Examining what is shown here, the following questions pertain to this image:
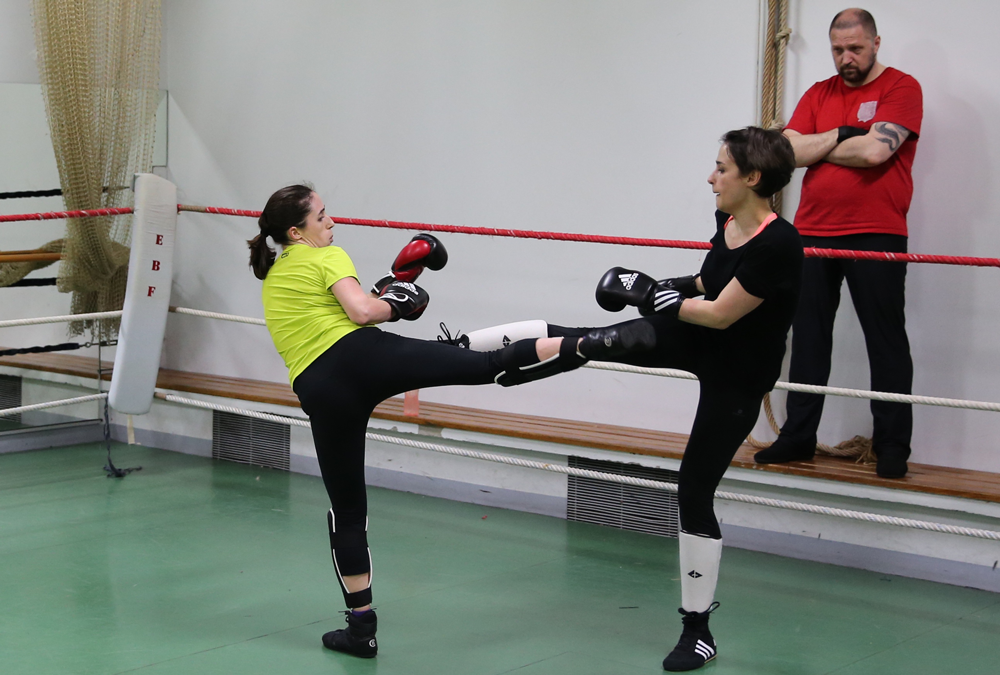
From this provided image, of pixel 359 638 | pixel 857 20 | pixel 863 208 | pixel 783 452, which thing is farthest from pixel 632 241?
pixel 359 638

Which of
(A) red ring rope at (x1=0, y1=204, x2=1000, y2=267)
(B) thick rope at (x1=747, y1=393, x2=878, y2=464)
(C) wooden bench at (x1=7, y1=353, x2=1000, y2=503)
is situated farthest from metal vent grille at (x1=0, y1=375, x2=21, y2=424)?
(B) thick rope at (x1=747, y1=393, x2=878, y2=464)

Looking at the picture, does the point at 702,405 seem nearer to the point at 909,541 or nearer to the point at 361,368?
the point at 361,368

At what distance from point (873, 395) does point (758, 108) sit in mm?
1276

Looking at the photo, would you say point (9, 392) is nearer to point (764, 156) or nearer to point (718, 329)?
point (718, 329)

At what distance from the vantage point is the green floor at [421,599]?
103 inches

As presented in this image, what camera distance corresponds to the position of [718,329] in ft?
8.06

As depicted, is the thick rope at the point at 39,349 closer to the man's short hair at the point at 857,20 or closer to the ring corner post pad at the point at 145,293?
the ring corner post pad at the point at 145,293

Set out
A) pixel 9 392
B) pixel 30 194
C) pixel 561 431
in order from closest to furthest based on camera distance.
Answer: pixel 561 431 < pixel 30 194 < pixel 9 392

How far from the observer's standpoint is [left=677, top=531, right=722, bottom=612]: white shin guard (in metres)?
2.57

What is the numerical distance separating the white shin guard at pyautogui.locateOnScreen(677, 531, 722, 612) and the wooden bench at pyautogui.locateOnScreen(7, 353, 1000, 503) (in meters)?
1.01

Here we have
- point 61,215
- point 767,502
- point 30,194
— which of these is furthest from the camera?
point 30,194

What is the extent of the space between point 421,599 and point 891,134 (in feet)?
6.87

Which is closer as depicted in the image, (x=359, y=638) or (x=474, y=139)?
(x=359, y=638)

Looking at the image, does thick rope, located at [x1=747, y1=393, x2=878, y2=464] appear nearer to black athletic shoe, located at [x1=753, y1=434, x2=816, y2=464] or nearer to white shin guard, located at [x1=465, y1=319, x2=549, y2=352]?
black athletic shoe, located at [x1=753, y1=434, x2=816, y2=464]
